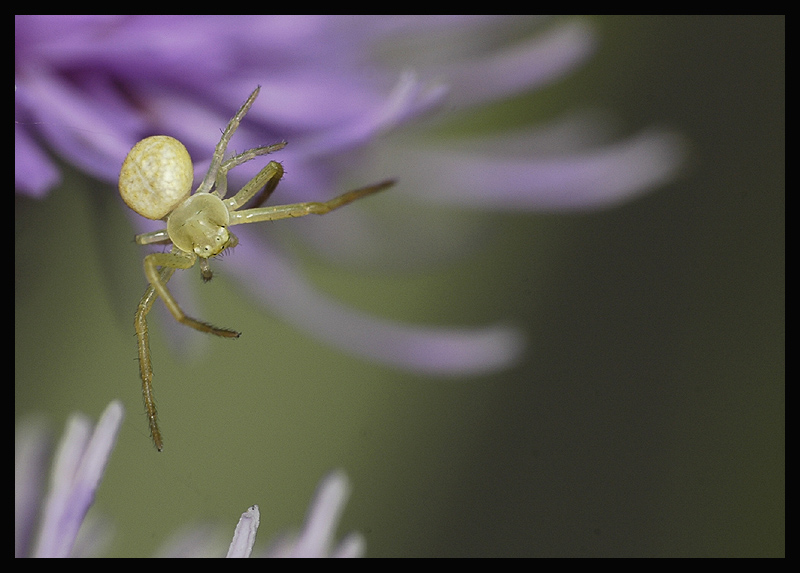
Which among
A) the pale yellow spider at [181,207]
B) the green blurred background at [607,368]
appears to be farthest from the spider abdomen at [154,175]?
the green blurred background at [607,368]

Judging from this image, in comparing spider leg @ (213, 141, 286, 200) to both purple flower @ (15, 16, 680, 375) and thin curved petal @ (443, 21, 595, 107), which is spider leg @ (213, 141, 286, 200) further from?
thin curved petal @ (443, 21, 595, 107)

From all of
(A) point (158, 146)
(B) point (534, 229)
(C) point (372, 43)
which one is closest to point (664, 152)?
(B) point (534, 229)

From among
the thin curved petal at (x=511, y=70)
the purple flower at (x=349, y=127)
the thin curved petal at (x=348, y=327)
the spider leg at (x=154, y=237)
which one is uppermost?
the thin curved petal at (x=511, y=70)

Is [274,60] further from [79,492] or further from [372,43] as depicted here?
[79,492]

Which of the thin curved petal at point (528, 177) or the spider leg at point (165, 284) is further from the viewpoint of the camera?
the thin curved petal at point (528, 177)

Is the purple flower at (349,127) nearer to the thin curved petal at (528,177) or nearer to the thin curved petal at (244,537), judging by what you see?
the thin curved petal at (528,177)

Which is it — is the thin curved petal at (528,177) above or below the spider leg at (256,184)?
above
